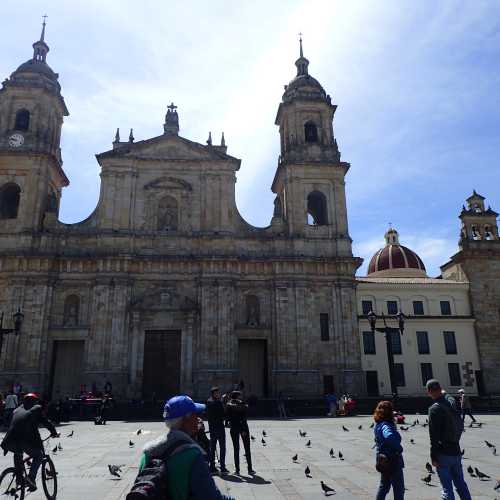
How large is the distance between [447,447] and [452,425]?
0.30 m

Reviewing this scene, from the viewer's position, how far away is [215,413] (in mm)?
10688

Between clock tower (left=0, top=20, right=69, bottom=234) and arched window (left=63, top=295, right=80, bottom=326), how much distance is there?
5.54m

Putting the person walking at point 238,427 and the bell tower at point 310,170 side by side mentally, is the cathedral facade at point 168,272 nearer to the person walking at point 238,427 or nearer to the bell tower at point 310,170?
the bell tower at point 310,170

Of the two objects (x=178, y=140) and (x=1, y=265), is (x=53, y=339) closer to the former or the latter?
(x=1, y=265)

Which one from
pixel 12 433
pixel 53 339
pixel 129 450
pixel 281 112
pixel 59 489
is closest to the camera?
pixel 12 433

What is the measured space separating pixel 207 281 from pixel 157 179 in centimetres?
873

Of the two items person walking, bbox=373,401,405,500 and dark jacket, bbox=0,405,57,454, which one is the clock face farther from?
person walking, bbox=373,401,405,500

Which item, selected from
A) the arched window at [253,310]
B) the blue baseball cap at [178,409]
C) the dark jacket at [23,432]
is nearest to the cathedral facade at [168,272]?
the arched window at [253,310]

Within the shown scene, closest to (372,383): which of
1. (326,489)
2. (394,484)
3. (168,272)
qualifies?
(168,272)

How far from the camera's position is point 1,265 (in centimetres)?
3206

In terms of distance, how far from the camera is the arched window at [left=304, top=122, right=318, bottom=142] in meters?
39.2

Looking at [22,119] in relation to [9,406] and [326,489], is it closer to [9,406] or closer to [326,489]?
[9,406]

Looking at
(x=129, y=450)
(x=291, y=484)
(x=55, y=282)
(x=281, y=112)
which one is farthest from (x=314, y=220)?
(x=291, y=484)

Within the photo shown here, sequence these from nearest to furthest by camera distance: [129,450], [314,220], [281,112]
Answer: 1. [129,450]
2. [314,220]
3. [281,112]
